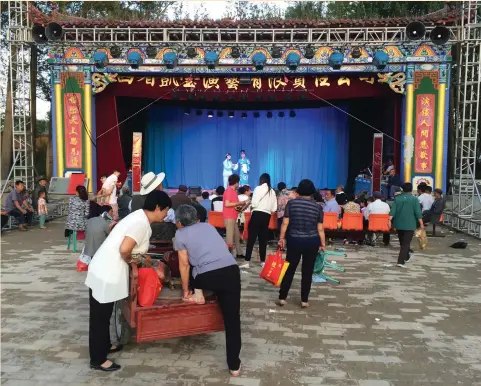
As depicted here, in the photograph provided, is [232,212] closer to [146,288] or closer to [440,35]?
[146,288]

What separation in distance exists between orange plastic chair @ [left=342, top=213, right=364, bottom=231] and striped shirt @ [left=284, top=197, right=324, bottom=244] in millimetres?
3851

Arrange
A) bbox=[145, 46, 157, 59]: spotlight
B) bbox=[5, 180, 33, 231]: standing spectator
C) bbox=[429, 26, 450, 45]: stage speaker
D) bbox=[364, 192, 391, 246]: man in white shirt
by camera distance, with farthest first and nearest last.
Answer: bbox=[145, 46, 157, 59]: spotlight < bbox=[429, 26, 450, 45]: stage speaker < bbox=[5, 180, 33, 231]: standing spectator < bbox=[364, 192, 391, 246]: man in white shirt

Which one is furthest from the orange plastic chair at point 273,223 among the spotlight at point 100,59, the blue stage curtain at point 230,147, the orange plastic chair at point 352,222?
the blue stage curtain at point 230,147

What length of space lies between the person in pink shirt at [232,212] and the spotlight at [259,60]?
620 centimetres

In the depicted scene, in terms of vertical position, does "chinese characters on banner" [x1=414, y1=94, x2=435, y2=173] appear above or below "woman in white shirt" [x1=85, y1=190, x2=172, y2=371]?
above

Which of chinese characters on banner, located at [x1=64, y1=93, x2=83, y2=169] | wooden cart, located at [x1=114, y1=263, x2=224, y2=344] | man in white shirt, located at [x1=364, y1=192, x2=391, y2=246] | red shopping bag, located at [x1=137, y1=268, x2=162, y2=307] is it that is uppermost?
chinese characters on banner, located at [x1=64, y1=93, x2=83, y2=169]

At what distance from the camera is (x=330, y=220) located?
8.39 m

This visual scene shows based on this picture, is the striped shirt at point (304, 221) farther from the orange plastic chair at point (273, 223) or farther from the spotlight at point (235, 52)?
the spotlight at point (235, 52)

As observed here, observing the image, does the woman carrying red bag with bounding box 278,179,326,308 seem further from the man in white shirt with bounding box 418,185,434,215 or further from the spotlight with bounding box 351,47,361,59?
the spotlight with bounding box 351,47,361,59

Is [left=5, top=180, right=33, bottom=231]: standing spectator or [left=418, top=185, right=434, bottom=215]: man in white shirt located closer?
[left=418, top=185, right=434, bottom=215]: man in white shirt

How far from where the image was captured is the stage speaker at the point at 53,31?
1128cm

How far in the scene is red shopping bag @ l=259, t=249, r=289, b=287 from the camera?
4936mm

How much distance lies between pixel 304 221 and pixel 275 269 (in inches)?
26.3

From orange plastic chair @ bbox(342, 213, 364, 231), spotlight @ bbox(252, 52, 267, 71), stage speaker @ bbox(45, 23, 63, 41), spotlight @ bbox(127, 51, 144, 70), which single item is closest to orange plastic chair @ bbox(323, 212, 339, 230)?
orange plastic chair @ bbox(342, 213, 364, 231)
